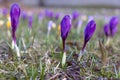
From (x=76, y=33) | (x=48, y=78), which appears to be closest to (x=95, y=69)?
(x=48, y=78)

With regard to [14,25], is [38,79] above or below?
below

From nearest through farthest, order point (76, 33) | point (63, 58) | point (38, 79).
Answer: point (38, 79), point (63, 58), point (76, 33)

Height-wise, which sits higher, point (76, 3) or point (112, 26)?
point (76, 3)

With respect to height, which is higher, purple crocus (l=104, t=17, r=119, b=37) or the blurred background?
the blurred background

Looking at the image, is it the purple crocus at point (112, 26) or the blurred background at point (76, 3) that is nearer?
the purple crocus at point (112, 26)

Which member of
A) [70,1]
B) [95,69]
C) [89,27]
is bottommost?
[95,69]

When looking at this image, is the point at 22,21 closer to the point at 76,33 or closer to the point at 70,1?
the point at 76,33

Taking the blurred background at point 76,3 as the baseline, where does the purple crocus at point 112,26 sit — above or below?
below

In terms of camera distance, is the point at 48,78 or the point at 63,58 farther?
the point at 63,58

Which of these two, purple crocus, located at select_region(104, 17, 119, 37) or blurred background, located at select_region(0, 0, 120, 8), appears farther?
blurred background, located at select_region(0, 0, 120, 8)

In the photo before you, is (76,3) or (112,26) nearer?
(112,26)

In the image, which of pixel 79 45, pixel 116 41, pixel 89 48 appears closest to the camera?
pixel 89 48
